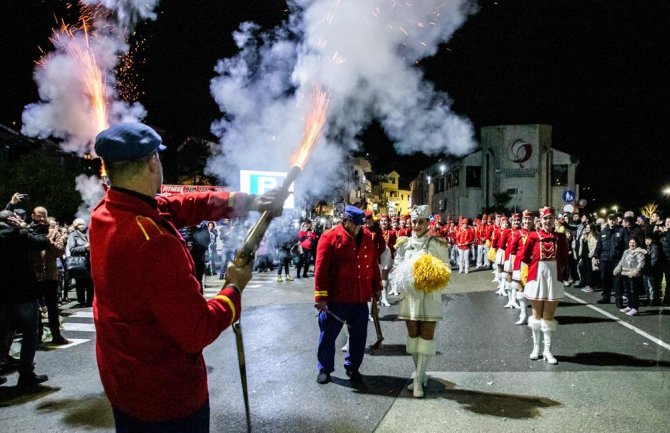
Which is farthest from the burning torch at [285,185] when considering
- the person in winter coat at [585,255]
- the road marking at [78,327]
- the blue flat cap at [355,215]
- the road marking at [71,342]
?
the person in winter coat at [585,255]

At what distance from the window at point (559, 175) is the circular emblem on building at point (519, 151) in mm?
3019

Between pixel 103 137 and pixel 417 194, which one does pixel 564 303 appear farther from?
pixel 417 194

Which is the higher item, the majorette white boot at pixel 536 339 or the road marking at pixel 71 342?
the majorette white boot at pixel 536 339

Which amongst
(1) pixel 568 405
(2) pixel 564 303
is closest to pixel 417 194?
(2) pixel 564 303

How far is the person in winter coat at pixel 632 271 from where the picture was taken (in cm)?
980

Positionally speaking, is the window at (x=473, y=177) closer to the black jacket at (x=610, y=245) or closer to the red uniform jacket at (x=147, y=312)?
the black jacket at (x=610, y=245)

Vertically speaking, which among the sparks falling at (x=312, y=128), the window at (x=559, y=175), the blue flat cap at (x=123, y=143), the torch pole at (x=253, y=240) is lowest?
the torch pole at (x=253, y=240)

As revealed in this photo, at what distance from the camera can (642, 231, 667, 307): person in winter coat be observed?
34.3ft

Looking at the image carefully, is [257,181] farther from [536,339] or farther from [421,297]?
[421,297]

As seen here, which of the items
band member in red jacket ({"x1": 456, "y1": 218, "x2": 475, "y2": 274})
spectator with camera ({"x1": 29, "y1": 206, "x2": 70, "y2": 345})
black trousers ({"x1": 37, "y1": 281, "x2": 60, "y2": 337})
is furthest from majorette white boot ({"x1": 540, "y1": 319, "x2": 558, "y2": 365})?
band member in red jacket ({"x1": 456, "y1": 218, "x2": 475, "y2": 274})

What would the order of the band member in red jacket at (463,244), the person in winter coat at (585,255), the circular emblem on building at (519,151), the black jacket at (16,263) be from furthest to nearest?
the circular emblem on building at (519,151) < the band member in red jacket at (463,244) < the person in winter coat at (585,255) < the black jacket at (16,263)

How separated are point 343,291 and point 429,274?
1.16 meters

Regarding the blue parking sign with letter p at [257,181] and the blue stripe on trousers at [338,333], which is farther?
the blue parking sign with letter p at [257,181]

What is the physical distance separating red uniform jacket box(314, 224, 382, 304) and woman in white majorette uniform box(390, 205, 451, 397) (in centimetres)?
51
